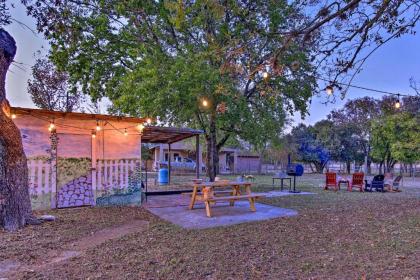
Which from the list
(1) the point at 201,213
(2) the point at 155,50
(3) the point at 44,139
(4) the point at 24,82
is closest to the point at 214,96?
(2) the point at 155,50

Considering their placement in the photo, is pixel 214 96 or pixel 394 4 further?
pixel 214 96

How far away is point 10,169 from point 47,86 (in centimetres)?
1238

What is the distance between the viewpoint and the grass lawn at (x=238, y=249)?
133 inches

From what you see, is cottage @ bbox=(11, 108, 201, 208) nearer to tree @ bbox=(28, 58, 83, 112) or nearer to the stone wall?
the stone wall

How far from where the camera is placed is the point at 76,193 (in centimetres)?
784

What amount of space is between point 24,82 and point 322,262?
16845 mm

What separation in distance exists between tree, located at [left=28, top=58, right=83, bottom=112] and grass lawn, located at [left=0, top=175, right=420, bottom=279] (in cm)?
1199

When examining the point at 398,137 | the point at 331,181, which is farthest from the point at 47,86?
the point at 398,137

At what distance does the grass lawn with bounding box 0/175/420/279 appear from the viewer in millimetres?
3385

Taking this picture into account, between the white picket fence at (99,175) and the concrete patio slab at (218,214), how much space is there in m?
1.28

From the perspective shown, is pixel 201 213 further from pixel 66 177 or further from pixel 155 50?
pixel 155 50

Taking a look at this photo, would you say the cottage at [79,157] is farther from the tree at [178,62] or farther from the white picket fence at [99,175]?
the tree at [178,62]

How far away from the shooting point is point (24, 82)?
1557 cm

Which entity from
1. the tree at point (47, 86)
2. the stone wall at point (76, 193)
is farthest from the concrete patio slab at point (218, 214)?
the tree at point (47, 86)
